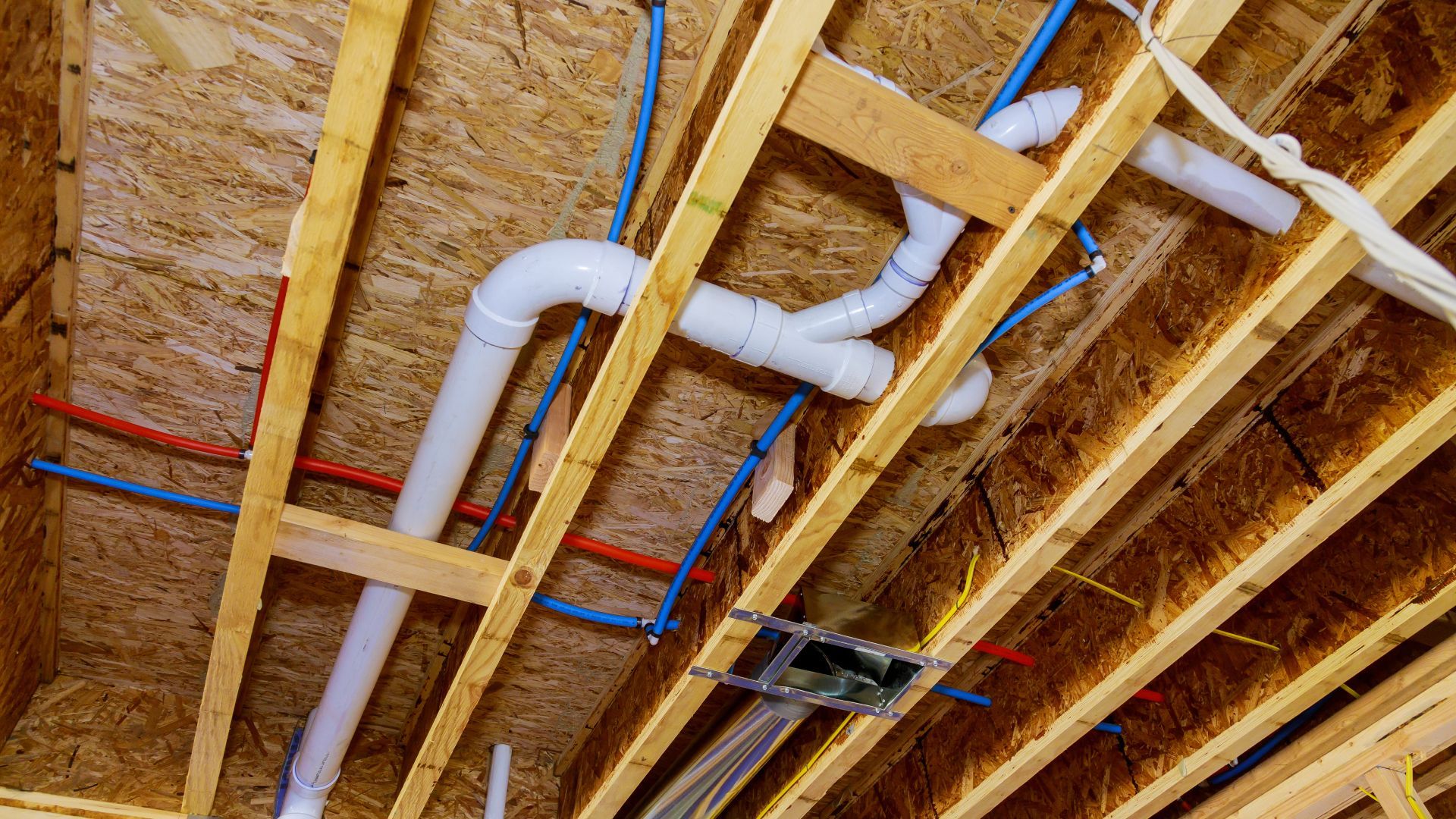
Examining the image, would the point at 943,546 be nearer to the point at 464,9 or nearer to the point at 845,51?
the point at 845,51

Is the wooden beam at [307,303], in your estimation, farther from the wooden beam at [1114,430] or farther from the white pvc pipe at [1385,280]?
the white pvc pipe at [1385,280]

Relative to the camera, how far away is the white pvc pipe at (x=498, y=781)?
8.82 feet

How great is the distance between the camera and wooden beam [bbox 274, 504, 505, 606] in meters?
1.80

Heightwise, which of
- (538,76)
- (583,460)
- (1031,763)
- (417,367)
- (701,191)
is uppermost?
(538,76)

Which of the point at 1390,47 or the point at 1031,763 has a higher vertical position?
the point at 1390,47

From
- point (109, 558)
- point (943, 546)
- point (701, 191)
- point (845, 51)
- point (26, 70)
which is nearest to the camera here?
point (701, 191)

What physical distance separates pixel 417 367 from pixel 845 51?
108 cm

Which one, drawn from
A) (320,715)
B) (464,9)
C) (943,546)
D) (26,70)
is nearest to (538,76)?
(464,9)

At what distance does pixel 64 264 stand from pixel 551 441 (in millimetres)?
1009

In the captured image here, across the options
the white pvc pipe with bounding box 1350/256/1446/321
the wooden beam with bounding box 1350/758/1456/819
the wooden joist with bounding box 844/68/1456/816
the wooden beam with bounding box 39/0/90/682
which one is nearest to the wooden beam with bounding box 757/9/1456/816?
the wooden joist with bounding box 844/68/1456/816

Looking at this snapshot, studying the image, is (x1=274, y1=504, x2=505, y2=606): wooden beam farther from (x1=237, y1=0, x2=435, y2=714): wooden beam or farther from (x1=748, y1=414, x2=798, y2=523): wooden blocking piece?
(x1=748, y1=414, x2=798, y2=523): wooden blocking piece

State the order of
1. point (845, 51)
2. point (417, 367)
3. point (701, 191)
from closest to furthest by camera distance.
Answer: point (701, 191)
point (845, 51)
point (417, 367)

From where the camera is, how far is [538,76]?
1737mm

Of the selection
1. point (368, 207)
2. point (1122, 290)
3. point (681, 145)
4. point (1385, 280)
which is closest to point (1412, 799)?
point (1385, 280)
